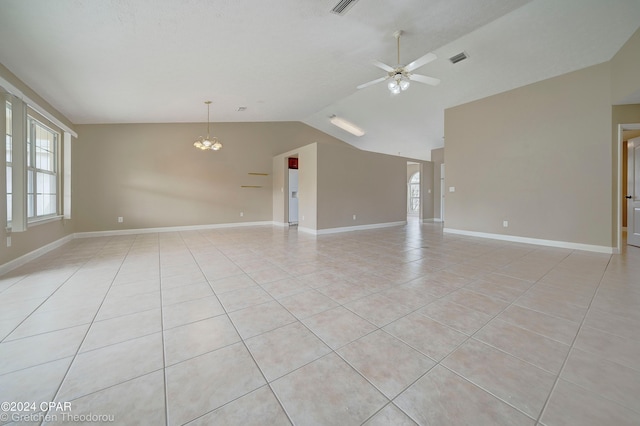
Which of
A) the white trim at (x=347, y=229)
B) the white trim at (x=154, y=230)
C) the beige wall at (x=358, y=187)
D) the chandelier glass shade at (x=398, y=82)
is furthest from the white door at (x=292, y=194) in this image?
the chandelier glass shade at (x=398, y=82)

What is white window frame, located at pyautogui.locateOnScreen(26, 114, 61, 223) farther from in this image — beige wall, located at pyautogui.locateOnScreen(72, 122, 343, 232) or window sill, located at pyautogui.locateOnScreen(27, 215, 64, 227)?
beige wall, located at pyautogui.locateOnScreen(72, 122, 343, 232)

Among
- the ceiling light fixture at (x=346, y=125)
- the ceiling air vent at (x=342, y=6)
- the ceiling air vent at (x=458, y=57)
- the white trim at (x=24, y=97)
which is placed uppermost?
the ceiling light fixture at (x=346, y=125)

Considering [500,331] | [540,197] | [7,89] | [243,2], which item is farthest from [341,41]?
[540,197]

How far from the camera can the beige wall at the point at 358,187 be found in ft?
20.4

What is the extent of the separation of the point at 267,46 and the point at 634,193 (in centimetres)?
721

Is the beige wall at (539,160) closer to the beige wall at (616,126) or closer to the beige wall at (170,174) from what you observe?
the beige wall at (616,126)

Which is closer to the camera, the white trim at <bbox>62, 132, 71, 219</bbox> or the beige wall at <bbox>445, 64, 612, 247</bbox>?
the beige wall at <bbox>445, 64, 612, 247</bbox>

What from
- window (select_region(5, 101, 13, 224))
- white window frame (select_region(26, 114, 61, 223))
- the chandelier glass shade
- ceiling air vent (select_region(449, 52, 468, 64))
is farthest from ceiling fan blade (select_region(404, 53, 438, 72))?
white window frame (select_region(26, 114, 61, 223))

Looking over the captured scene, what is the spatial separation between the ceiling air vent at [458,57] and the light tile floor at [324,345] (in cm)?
371

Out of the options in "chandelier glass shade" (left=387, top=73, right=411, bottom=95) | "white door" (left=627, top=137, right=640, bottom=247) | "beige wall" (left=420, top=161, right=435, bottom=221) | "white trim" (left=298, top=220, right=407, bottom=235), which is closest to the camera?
"chandelier glass shade" (left=387, top=73, right=411, bottom=95)

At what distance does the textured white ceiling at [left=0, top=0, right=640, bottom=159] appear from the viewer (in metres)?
2.64

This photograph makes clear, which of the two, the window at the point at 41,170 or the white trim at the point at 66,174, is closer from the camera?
the window at the point at 41,170

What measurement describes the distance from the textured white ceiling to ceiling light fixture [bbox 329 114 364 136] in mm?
2653

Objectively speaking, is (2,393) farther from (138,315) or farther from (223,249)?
(223,249)
